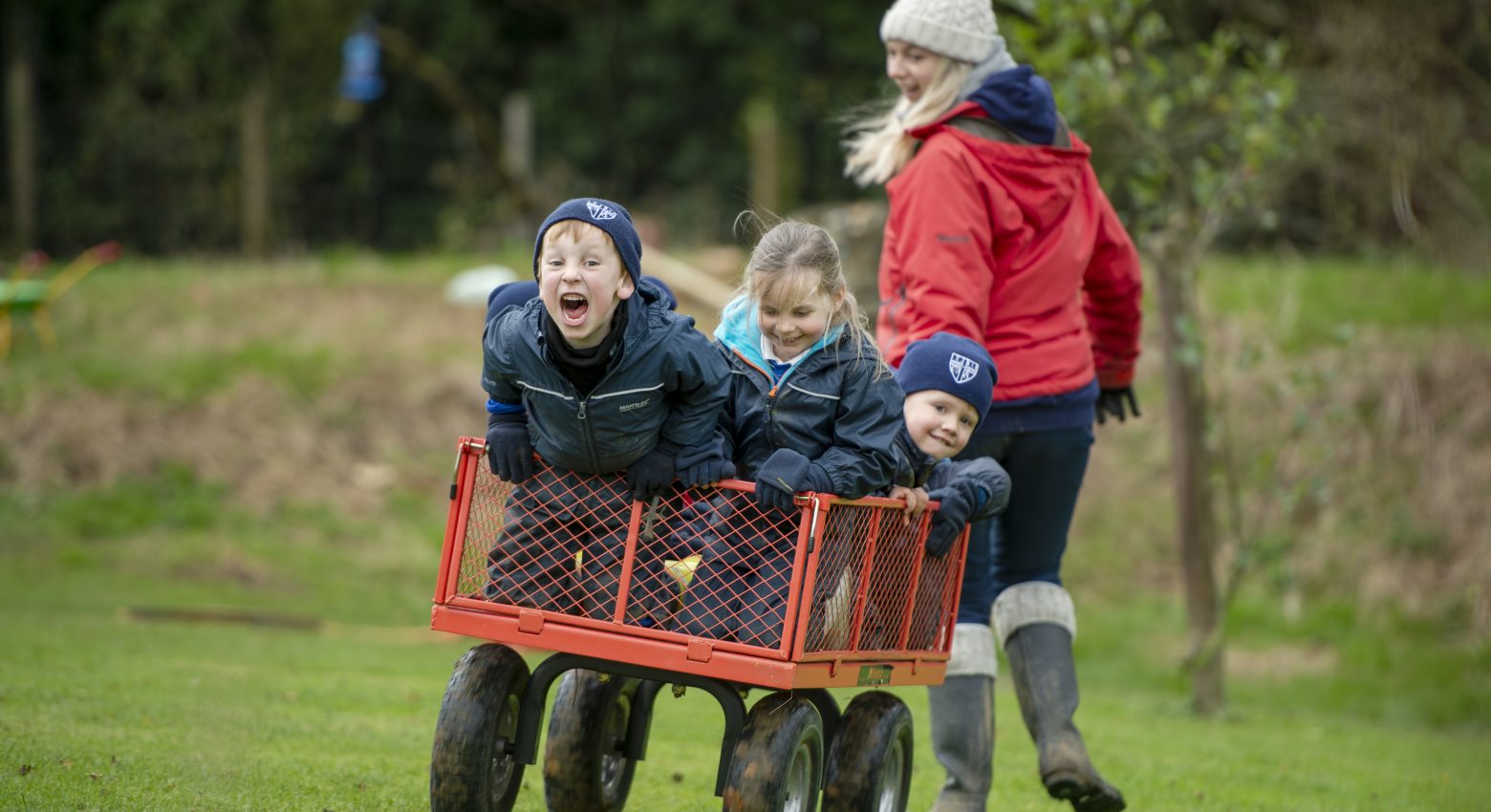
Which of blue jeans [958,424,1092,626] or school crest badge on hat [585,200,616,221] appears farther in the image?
blue jeans [958,424,1092,626]

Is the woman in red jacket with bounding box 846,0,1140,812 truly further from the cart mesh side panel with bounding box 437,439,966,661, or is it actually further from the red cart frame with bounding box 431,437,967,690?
the cart mesh side panel with bounding box 437,439,966,661

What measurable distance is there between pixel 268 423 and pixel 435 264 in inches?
151

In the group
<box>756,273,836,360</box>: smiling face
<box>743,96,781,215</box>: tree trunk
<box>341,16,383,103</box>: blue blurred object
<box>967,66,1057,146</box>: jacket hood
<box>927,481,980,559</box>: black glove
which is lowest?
<box>927,481,980,559</box>: black glove

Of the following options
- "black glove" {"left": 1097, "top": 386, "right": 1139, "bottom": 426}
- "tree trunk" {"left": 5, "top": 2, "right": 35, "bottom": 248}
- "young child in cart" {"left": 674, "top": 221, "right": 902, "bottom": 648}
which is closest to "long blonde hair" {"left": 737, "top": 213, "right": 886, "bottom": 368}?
"young child in cart" {"left": 674, "top": 221, "right": 902, "bottom": 648}

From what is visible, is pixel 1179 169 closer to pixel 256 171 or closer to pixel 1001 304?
pixel 1001 304

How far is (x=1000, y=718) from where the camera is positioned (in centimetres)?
816

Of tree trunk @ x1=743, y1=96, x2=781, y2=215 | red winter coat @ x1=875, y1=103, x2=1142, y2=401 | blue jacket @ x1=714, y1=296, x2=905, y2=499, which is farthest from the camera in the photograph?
tree trunk @ x1=743, y1=96, x2=781, y2=215

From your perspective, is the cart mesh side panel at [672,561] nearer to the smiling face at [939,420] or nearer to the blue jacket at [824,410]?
the blue jacket at [824,410]

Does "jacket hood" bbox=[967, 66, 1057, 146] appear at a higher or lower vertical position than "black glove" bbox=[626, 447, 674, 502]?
higher

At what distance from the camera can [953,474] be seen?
15.3ft

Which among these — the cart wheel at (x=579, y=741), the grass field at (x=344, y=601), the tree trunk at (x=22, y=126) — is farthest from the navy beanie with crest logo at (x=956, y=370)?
the tree trunk at (x=22, y=126)

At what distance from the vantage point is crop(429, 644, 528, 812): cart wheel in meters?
4.14

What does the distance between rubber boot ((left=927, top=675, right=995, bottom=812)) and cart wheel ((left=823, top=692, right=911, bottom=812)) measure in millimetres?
301

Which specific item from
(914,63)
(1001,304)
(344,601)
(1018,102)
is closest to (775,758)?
(1001,304)
